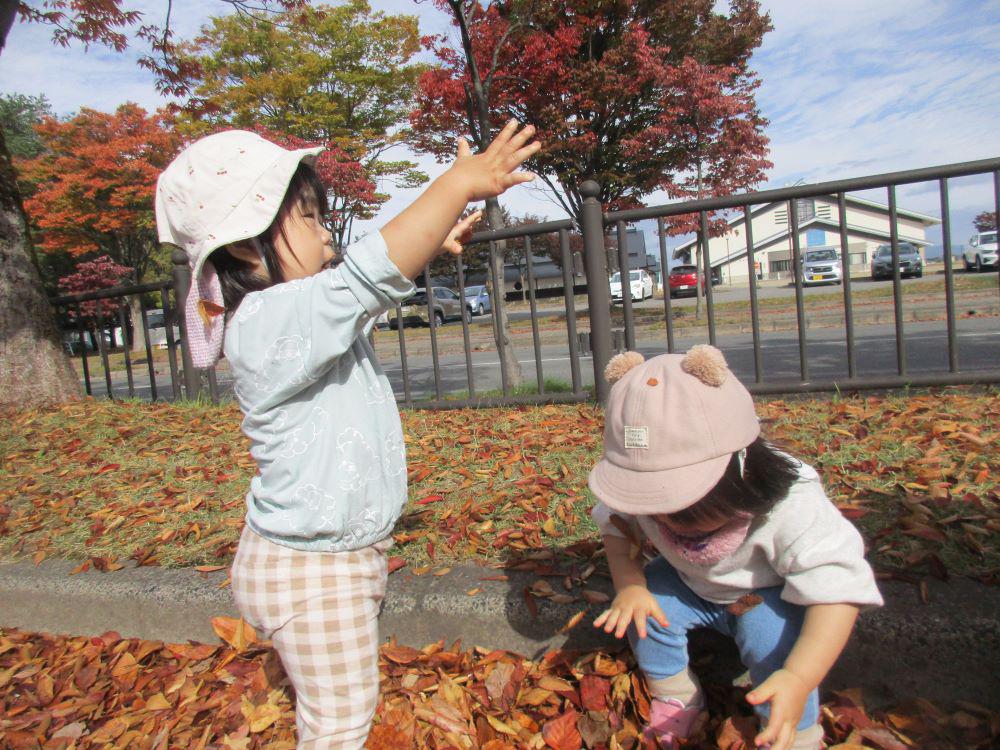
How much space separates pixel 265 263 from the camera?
4.79 feet

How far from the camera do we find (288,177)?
1.41 m

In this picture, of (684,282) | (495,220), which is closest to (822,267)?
(684,282)

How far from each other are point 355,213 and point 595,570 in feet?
64.6

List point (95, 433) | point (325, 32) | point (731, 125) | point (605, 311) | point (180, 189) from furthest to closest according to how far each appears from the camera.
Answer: point (325, 32) < point (731, 125) < point (95, 433) < point (605, 311) < point (180, 189)

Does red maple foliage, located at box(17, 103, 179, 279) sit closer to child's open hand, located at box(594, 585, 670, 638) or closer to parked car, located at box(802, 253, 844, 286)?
parked car, located at box(802, 253, 844, 286)

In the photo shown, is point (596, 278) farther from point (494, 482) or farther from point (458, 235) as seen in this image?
point (458, 235)

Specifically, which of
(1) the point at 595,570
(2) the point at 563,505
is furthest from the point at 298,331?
(2) the point at 563,505

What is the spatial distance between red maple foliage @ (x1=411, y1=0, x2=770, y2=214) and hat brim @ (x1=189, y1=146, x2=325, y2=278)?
37.5 ft

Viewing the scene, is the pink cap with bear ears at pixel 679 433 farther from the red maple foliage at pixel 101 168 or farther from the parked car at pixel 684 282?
the parked car at pixel 684 282

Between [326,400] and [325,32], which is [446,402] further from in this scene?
[325,32]

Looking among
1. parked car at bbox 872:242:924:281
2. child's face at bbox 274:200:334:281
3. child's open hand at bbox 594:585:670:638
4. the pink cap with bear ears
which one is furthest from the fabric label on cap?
parked car at bbox 872:242:924:281

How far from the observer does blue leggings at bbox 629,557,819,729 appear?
4.63ft

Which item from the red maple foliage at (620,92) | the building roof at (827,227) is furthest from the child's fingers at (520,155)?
the building roof at (827,227)

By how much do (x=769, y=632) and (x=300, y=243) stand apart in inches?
48.6
